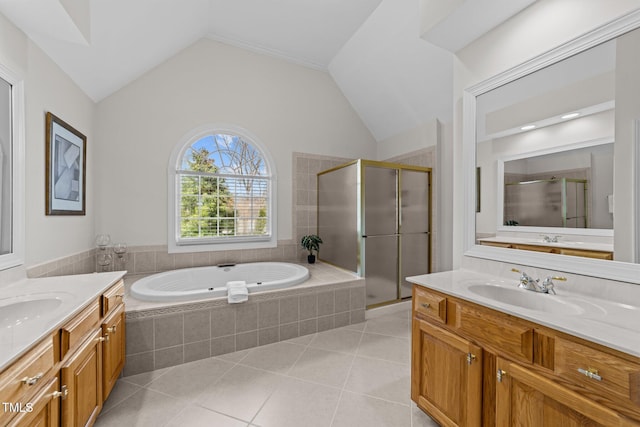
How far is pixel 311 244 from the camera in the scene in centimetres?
373

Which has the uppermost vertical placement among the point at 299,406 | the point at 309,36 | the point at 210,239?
the point at 309,36

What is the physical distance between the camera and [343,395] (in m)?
1.79

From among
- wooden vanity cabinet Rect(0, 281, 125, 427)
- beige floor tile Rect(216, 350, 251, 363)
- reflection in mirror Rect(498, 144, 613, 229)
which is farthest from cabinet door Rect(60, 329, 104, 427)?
reflection in mirror Rect(498, 144, 613, 229)

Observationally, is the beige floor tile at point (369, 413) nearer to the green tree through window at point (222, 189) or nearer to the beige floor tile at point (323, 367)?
the beige floor tile at point (323, 367)

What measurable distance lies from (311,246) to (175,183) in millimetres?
1887

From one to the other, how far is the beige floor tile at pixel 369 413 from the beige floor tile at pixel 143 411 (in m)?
1.00

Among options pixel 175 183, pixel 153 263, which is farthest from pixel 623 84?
pixel 153 263

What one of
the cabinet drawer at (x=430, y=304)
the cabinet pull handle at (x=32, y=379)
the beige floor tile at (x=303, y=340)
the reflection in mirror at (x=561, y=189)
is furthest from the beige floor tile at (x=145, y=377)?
the reflection in mirror at (x=561, y=189)

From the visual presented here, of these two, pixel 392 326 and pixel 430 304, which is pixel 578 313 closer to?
pixel 430 304

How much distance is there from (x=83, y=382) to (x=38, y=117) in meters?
1.80

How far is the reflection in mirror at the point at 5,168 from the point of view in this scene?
155 centimetres

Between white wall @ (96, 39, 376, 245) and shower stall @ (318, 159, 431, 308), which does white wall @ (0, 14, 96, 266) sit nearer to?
white wall @ (96, 39, 376, 245)

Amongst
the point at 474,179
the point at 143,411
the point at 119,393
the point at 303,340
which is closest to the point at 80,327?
the point at 143,411

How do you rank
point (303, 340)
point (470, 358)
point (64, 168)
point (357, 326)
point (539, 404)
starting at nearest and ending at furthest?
point (539, 404)
point (470, 358)
point (64, 168)
point (303, 340)
point (357, 326)
